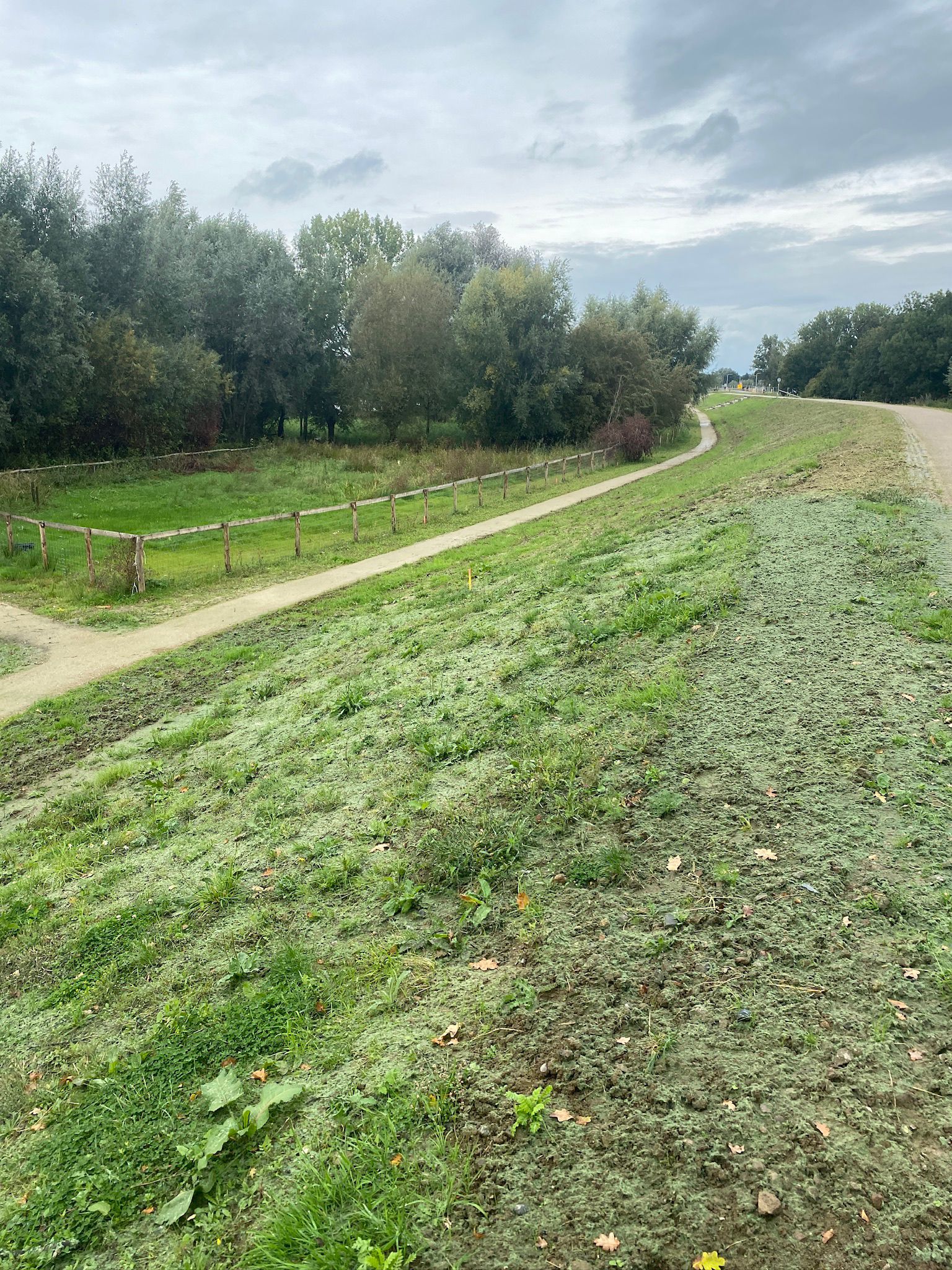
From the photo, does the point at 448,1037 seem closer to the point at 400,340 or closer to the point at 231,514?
the point at 231,514

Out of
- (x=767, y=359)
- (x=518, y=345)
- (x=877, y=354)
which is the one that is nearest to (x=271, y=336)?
(x=518, y=345)

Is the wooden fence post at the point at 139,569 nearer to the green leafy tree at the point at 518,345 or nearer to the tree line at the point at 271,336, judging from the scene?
the tree line at the point at 271,336

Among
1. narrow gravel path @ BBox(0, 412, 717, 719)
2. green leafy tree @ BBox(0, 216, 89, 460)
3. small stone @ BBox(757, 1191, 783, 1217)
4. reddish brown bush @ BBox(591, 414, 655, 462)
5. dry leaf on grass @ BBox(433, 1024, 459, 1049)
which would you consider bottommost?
narrow gravel path @ BBox(0, 412, 717, 719)

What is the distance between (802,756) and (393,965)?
2.90 meters

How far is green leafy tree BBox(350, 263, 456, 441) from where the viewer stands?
41906 millimetres

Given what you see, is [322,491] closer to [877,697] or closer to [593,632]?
[593,632]

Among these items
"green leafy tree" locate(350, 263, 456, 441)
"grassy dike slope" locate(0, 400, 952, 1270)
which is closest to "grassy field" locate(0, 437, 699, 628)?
"green leafy tree" locate(350, 263, 456, 441)

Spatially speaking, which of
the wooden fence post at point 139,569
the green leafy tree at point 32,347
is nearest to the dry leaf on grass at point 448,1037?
the wooden fence post at point 139,569

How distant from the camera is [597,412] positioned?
4503 centimetres

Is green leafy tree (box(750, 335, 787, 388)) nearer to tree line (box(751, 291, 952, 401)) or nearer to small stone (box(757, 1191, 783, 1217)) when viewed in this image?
tree line (box(751, 291, 952, 401))

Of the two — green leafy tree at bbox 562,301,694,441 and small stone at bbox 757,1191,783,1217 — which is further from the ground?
green leafy tree at bbox 562,301,694,441

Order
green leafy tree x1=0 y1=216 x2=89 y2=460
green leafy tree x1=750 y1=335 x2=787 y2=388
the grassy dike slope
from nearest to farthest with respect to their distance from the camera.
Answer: the grassy dike slope → green leafy tree x1=0 y1=216 x2=89 y2=460 → green leafy tree x1=750 y1=335 x2=787 y2=388

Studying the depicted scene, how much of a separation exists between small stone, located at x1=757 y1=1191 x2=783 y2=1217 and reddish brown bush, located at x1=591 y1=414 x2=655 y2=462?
3865cm

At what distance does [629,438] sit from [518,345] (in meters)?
7.83
